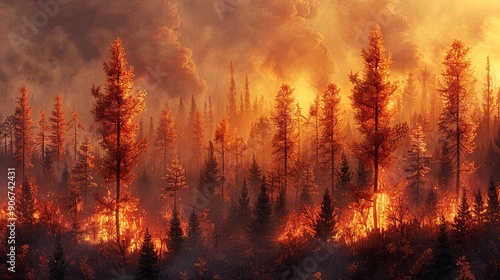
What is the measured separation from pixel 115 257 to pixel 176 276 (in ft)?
15.6

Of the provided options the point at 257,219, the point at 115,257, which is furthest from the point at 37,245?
the point at 257,219

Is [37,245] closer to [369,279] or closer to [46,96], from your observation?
[369,279]

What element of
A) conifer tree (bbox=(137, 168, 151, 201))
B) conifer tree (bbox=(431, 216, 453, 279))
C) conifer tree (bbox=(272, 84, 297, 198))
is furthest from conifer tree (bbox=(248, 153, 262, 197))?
conifer tree (bbox=(431, 216, 453, 279))

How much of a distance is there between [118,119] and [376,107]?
632 inches

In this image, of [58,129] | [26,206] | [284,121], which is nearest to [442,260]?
[284,121]

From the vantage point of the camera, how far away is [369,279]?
688 inches

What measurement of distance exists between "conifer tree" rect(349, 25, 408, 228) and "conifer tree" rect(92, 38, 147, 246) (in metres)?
13.8

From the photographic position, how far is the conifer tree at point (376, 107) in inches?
849

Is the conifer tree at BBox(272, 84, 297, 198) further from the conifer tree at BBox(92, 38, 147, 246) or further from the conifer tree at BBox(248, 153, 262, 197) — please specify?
the conifer tree at BBox(92, 38, 147, 246)

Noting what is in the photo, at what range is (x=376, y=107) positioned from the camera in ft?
71.2

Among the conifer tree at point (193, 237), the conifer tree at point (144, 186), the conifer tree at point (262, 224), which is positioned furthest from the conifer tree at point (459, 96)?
the conifer tree at point (144, 186)

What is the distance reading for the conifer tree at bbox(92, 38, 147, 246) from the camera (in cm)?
2370

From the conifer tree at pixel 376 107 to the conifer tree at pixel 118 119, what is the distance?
45.3 ft

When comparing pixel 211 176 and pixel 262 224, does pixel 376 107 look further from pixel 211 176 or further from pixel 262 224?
pixel 211 176
